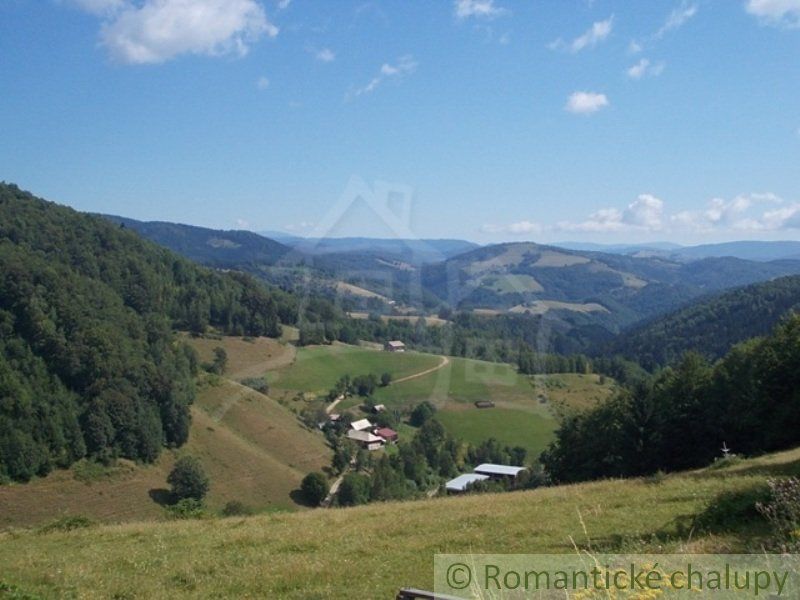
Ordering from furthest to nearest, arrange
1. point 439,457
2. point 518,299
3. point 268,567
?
1. point 518,299
2. point 439,457
3. point 268,567

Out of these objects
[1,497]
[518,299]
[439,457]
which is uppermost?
[518,299]

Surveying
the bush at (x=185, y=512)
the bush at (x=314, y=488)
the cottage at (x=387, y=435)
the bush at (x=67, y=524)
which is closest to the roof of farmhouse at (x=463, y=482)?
the bush at (x=314, y=488)

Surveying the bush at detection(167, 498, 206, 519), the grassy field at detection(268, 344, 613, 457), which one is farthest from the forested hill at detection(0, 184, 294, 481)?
the bush at detection(167, 498, 206, 519)

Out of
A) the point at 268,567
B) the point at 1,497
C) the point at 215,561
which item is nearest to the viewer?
the point at 268,567

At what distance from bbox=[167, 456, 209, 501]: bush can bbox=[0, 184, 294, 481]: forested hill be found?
884 centimetres

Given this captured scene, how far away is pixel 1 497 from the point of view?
61781mm

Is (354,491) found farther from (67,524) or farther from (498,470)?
(67,524)

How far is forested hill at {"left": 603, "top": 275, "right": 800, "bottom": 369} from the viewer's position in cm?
14112

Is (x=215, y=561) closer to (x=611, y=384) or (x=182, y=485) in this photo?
(x=182, y=485)

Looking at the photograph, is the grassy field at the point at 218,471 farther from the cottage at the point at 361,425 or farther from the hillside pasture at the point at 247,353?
the cottage at the point at 361,425

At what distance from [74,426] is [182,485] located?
1563 cm

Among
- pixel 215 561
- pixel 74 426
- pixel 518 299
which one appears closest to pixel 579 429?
pixel 215 561

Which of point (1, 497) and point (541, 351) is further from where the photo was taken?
point (541, 351)

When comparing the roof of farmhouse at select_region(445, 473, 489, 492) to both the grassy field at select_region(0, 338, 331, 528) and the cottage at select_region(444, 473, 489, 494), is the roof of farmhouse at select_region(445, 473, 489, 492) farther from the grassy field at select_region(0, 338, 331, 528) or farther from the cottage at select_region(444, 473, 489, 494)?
the grassy field at select_region(0, 338, 331, 528)
